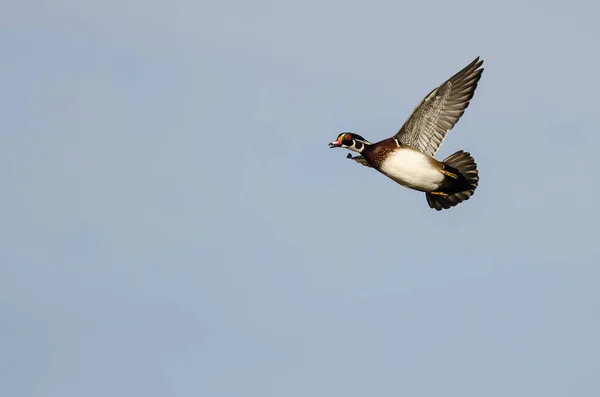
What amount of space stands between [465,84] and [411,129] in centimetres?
168

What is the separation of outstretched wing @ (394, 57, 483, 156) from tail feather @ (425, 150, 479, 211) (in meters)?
0.54

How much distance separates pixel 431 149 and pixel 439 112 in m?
0.90

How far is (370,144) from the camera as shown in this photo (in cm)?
4194

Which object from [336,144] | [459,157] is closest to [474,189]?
[459,157]

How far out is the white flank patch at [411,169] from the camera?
41500 millimetres

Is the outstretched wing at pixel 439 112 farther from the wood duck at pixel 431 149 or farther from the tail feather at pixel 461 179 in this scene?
the tail feather at pixel 461 179

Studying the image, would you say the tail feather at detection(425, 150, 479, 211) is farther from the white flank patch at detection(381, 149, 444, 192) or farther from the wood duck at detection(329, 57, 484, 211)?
the white flank patch at detection(381, 149, 444, 192)

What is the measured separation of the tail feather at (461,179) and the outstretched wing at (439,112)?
1.77ft

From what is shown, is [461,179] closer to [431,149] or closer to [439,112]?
[431,149]

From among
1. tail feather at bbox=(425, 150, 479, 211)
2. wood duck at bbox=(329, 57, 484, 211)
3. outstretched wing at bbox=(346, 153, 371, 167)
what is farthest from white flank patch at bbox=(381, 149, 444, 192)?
outstretched wing at bbox=(346, 153, 371, 167)

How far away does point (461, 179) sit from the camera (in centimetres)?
4197

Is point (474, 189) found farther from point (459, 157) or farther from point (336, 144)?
point (336, 144)

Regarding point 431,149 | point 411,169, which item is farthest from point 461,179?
point 411,169

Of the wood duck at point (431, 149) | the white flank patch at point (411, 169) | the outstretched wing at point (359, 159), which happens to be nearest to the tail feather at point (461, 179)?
the wood duck at point (431, 149)
